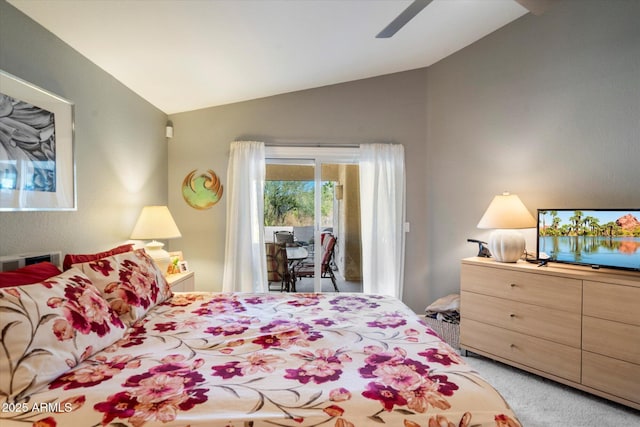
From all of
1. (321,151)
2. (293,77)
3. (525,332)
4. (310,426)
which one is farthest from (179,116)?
(525,332)

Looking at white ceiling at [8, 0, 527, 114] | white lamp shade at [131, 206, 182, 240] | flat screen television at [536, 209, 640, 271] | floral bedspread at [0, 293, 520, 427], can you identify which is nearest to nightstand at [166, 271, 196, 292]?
white lamp shade at [131, 206, 182, 240]

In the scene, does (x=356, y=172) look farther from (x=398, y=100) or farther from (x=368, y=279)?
(x=368, y=279)

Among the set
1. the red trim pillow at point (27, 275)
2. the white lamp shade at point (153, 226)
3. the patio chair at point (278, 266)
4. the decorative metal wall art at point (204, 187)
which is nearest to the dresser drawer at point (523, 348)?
the patio chair at point (278, 266)

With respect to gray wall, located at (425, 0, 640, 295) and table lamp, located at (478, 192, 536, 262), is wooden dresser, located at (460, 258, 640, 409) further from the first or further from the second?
gray wall, located at (425, 0, 640, 295)

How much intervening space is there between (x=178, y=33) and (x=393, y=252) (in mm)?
2818

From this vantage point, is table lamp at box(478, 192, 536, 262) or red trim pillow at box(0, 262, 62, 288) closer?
red trim pillow at box(0, 262, 62, 288)

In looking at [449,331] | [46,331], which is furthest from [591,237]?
[46,331]

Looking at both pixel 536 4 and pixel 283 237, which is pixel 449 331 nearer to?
pixel 283 237

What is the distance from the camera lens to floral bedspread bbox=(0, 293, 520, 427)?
94 centimetres

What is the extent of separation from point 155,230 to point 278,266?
1.40 m

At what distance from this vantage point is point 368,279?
366 centimetres

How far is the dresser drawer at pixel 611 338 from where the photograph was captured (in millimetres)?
1947

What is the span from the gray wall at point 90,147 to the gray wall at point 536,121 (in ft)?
9.96

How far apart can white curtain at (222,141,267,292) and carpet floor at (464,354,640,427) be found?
2343 mm
